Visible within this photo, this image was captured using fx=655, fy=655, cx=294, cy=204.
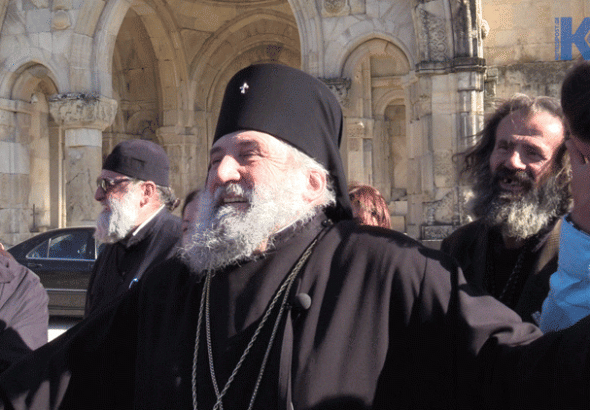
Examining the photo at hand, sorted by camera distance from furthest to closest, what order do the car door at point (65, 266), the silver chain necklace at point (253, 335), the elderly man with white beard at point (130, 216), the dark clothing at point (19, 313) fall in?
the car door at point (65, 266), the elderly man with white beard at point (130, 216), the dark clothing at point (19, 313), the silver chain necklace at point (253, 335)

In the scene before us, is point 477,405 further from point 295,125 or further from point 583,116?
point 295,125

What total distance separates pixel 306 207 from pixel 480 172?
118 centimetres

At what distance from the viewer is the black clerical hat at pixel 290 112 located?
195 cm

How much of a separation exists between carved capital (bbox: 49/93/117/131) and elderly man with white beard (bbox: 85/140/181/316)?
22.8 ft

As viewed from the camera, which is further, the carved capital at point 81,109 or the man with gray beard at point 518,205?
the carved capital at point 81,109

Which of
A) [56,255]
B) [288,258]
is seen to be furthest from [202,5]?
[288,258]

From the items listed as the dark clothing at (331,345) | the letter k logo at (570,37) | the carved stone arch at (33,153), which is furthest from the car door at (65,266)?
the letter k logo at (570,37)

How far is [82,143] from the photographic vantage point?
10.8 m

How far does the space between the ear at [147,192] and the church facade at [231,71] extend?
5.86 meters

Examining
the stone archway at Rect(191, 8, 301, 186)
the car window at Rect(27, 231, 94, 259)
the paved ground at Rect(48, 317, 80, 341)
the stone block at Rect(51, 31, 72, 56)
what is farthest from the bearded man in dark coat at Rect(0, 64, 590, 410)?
the stone archway at Rect(191, 8, 301, 186)

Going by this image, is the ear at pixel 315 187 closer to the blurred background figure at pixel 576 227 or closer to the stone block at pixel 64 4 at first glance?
the blurred background figure at pixel 576 227

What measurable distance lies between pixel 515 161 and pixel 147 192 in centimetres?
227

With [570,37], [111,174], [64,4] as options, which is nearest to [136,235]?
[111,174]

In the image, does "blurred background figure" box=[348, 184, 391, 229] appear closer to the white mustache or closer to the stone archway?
the white mustache
